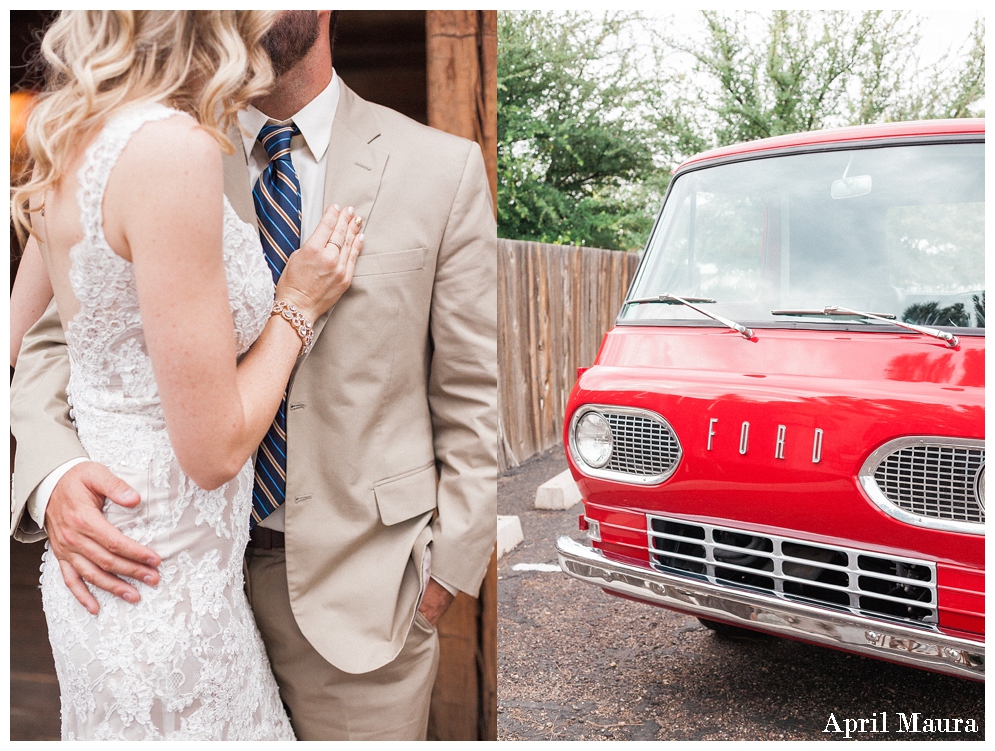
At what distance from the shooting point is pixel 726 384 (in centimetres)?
250

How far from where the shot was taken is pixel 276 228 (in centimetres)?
150

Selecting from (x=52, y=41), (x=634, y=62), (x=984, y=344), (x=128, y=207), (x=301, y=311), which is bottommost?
(x=984, y=344)

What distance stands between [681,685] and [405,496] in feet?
6.92

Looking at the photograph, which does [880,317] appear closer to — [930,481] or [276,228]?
[930,481]

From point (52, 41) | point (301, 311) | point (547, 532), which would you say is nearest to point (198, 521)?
point (301, 311)

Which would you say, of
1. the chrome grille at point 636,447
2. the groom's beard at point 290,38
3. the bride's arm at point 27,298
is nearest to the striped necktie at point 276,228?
the groom's beard at point 290,38

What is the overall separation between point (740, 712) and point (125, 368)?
8.52ft

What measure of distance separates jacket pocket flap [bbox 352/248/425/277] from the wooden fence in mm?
4130

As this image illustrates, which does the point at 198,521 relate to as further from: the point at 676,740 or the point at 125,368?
the point at 676,740

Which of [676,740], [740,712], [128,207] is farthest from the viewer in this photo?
[740,712]

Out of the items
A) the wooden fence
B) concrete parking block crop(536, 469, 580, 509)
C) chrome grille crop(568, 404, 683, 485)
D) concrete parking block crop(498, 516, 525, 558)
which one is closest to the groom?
chrome grille crop(568, 404, 683, 485)

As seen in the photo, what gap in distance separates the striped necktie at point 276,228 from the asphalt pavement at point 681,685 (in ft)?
5.91

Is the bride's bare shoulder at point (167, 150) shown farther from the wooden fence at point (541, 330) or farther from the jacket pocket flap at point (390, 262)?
the wooden fence at point (541, 330)

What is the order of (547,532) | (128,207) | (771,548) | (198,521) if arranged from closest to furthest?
1. (128,207)
2. (198,521)
3. (771,548)
4. (547,532)
